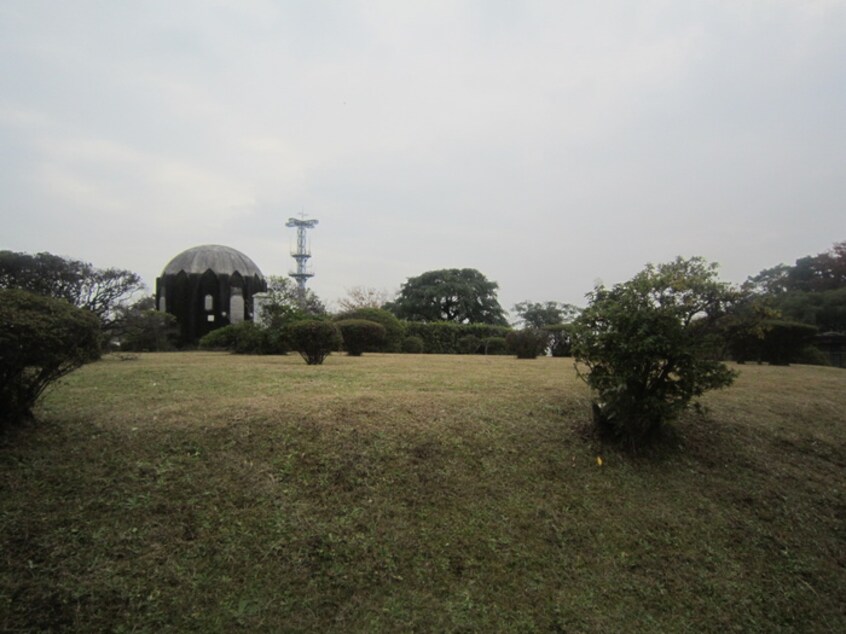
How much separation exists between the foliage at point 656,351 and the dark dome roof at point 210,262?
25.5 meters

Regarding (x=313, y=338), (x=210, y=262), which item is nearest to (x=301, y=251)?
(x=210, y=262)

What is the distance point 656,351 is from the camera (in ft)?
13.3

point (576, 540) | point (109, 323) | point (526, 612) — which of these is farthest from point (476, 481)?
point (109, 323)

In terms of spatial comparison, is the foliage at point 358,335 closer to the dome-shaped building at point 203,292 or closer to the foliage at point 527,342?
the foliage at point 527,342

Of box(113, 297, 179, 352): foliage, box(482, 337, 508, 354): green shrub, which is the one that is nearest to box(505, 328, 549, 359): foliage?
box(482, 337, 508, 354): green shrub

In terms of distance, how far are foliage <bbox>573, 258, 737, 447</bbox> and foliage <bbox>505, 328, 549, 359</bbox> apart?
29.9 ft

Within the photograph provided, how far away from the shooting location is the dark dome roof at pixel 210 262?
26.2m

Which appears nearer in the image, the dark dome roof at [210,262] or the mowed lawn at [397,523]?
the mowed lawn at [397,523]

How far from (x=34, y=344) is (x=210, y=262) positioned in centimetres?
2496

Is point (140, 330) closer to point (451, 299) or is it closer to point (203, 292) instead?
point (203, 292)

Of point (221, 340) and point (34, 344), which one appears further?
point (221, 340)

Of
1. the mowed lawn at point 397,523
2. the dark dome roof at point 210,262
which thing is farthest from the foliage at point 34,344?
the dark dome roof at point 210,262

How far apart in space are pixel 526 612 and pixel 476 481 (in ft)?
3.39

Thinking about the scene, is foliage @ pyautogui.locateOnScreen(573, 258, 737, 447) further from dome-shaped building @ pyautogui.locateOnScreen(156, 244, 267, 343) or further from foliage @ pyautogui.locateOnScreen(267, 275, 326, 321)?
dome-shaped building @ pyautogui.locateOnScreen(156, 244, 267, 343)
